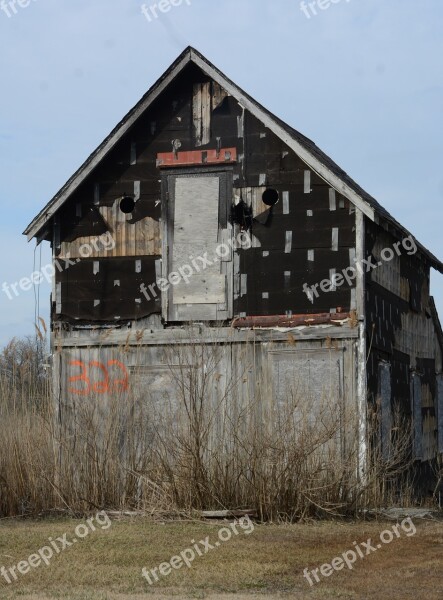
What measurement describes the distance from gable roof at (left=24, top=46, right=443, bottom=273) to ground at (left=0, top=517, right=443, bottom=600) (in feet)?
17.7

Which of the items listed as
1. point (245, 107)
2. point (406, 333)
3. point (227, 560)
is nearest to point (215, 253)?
point (245, 107)

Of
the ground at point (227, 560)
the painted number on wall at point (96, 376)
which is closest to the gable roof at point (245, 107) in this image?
the painted number on wall at point (96, 376)

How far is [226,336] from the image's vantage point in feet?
55.9

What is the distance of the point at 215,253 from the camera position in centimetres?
1733

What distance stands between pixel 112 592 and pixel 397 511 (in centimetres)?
629

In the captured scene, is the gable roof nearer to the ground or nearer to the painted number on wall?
the painted number on wall

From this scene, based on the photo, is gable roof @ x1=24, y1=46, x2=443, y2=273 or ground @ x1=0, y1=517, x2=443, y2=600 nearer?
ground @ x1=0, y1=517, x2=443, y2=600

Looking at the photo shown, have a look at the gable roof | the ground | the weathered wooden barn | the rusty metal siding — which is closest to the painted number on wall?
the weathered wooden barn

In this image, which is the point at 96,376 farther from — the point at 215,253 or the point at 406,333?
the point at 406,333

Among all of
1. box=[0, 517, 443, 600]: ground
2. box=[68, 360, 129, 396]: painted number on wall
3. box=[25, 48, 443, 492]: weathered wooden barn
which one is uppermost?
box=[25, 48, 443, 492]: weathered wooden barn

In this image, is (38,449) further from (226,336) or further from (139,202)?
(139,202)

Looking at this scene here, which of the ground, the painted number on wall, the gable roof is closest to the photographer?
the ground

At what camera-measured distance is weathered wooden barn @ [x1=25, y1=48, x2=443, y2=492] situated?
659 inches

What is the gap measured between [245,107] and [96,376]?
16.5 ft
